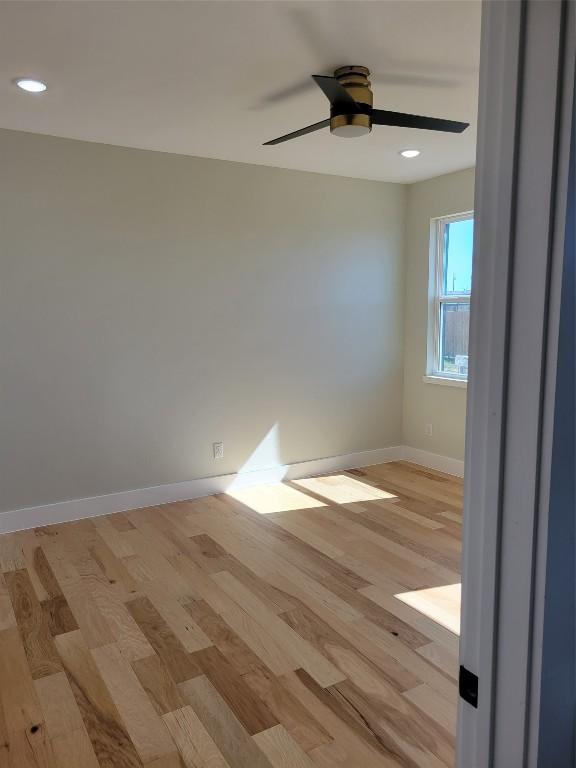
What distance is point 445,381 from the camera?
16.0 feet

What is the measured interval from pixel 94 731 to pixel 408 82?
2.97 meters

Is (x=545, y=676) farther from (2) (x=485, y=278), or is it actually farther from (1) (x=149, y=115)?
(1) (x=149, y=115)

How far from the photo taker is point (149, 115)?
3.12 meters

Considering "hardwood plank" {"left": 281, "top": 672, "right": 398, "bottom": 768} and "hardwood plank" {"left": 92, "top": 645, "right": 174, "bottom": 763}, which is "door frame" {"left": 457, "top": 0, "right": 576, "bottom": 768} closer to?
"hardwood plank" {"left": 281, "top": 672, "right": 398, "bottom": 768}

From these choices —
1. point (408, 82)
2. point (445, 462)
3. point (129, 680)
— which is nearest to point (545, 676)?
point (129, 680)

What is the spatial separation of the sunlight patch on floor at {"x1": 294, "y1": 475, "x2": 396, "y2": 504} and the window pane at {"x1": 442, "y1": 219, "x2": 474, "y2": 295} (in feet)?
5.89

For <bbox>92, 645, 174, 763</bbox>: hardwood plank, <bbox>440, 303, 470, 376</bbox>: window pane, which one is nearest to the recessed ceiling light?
<bbox>92, 645, 174, 763</bbox>: hardwood plank

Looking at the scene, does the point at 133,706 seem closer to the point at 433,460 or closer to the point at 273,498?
the point at 273,498

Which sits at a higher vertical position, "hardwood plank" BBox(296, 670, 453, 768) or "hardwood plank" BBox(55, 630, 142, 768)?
"hardwood plank" BBox(296, 670, 453, 768)

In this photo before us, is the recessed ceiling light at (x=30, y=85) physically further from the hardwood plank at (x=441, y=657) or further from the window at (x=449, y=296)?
the window at (x=449, y=296)

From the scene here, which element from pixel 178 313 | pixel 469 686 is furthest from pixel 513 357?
pixel 178 313

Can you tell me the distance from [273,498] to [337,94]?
9.29 feet

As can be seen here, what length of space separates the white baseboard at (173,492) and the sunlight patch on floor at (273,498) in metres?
0.09

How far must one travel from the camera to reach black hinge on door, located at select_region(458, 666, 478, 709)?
A: 735 millimetres
